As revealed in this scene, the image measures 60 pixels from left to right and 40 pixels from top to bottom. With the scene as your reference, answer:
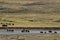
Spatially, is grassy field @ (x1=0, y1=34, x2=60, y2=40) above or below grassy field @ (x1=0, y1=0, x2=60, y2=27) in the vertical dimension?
below

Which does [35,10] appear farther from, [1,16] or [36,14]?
[1,16]

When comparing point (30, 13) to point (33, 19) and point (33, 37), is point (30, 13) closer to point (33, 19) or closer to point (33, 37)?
point (33, 19)

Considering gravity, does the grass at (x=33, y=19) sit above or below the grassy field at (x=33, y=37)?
above

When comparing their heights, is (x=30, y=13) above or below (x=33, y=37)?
above

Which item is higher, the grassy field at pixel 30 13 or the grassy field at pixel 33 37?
the grassy field at pixel 30 13

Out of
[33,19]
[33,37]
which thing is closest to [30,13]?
[33,19]

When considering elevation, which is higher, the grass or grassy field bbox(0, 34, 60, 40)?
the grass

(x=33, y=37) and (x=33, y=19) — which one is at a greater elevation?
(x=33, y=19)

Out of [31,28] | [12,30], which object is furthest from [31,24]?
[12,30]
